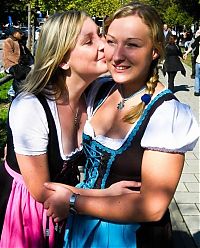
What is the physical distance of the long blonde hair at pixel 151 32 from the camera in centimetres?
174

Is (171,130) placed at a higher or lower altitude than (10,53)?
higher

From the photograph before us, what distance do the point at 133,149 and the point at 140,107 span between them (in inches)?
6.5

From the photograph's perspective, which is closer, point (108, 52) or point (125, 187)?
point (125, 187)

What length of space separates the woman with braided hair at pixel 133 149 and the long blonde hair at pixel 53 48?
0.57 feet

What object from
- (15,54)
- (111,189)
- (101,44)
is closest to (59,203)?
(111,189)

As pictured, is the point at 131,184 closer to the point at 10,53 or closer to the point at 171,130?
the point at 171,130

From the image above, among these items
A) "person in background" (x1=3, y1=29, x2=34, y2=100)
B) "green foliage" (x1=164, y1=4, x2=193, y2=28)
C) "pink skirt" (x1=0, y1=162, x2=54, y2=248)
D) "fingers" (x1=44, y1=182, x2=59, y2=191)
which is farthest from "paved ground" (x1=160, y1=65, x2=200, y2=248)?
"green foliage" (x1=164, y1=4, x2=193, y2=28)

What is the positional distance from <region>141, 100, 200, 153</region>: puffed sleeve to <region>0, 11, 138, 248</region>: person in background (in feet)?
0.68

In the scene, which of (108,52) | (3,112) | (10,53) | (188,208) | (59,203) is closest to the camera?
(59,203)

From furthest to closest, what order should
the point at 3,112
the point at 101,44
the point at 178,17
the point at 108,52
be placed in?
1. the point at 178,17
2. the point at 3,112
3. the point at 101,44
4. the point at 108,52

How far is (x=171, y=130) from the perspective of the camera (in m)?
1.64

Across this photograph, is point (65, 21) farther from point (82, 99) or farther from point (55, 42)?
point (82, 99)

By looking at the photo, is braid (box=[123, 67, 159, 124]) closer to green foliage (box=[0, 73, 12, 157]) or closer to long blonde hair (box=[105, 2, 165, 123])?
long blonde hair (box=[105, 2, 165, 123])

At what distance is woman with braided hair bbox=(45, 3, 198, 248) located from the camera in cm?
164
